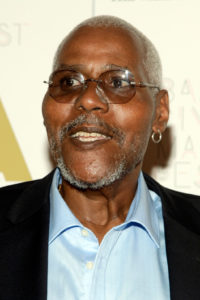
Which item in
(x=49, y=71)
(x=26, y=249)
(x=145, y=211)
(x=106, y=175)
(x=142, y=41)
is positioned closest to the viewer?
(x=26, y=249)

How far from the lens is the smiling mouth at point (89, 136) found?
1.92 m

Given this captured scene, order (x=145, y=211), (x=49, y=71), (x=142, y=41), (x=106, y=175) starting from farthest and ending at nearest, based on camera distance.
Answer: (x=49, y=71) → (x=142, y=41) → (x=145, y=211) → (x=106, y=175)

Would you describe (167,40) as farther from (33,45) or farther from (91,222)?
(91,222)

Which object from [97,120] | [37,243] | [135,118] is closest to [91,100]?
[97,120]

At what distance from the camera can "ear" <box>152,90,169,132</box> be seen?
222cm

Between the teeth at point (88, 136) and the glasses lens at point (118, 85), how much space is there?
0.13m

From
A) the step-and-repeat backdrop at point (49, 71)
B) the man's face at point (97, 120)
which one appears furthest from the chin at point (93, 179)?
the step-and-repeat backdrop at point (49, 71)

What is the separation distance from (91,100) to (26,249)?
1.78ft

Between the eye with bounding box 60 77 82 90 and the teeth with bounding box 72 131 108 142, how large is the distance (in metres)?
0.17

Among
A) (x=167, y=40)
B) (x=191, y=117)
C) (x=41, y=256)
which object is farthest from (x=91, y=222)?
(x=167, y=40)

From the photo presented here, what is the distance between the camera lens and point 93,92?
191cm

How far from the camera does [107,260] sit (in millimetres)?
1866

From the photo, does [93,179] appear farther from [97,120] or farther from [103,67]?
[103,67]

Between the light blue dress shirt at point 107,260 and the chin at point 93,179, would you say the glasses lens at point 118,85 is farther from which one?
the light blue dress shirt at point 107,260
